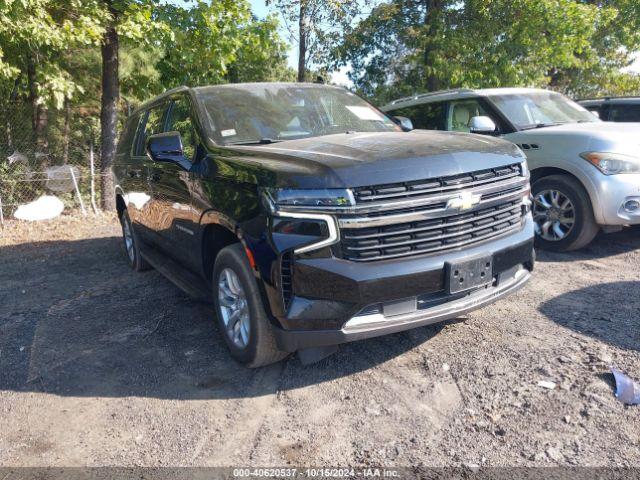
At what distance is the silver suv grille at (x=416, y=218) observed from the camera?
9.29 ft

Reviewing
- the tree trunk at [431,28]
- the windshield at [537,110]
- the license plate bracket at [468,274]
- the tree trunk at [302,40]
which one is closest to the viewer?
the license plate bracket at [468,274]

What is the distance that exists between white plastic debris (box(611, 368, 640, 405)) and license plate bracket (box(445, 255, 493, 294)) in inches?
35.4

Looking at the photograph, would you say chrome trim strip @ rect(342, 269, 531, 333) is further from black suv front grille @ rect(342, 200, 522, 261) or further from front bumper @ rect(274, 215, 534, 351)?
black suv front grille @ rect(342, 200, 522, 261)

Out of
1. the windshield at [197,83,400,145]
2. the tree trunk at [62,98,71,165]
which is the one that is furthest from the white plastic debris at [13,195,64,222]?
the windshield at [197,83,400,145]

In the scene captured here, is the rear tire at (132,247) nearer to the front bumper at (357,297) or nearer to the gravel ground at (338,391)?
the gravel ground at (338,391)

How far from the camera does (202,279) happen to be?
4.11 m

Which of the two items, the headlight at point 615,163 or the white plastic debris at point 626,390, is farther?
the headlight at point 615,163

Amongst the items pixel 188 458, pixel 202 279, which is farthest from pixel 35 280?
pixel 188 458

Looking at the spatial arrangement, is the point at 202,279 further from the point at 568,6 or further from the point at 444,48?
the point at 568,6

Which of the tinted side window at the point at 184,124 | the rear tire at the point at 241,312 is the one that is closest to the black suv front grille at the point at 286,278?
the rear tire at the point at 241,312

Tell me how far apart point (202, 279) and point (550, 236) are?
3864 mm

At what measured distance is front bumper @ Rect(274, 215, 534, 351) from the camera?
2.81m

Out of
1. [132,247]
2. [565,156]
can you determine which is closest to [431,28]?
[565,156]

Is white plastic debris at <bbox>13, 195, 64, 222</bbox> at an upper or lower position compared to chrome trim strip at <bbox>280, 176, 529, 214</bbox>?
→ lower
